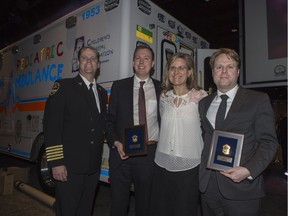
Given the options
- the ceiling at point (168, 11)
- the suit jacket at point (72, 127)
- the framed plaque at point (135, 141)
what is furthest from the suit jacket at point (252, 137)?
the ceiling at point (168, 11)

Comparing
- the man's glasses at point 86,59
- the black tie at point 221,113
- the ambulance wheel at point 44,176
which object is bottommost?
the ambulance wheel at point 44,176

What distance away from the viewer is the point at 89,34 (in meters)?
3.71

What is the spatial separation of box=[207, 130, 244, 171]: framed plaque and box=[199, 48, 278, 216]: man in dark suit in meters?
0.05

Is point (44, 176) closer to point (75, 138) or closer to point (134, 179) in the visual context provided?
point (75, 138)

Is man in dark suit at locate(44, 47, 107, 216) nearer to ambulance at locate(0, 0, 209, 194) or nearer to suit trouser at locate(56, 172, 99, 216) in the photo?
suit trouser at locate(56, 172, 99, 216)

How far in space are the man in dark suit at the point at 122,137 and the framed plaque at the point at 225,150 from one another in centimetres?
80

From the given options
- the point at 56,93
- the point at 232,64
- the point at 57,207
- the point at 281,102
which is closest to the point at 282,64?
the point at 232,64

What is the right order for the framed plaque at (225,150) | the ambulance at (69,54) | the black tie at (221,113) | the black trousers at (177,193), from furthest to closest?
the ambulance at (69,54) < the black trousers at (177,193) < the black tie at (221,113) < the framed plaque at (225,150)

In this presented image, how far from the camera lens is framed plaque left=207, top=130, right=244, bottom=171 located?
165 centimetres

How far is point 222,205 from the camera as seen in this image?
5.91ft

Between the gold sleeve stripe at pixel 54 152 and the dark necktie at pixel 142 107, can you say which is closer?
the gold sleeve stripe at pixel 54 152

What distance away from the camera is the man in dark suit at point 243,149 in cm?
167

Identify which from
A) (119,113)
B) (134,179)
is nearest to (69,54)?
(119,113)

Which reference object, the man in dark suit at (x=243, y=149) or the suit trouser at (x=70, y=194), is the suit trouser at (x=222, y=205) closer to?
the man in dark suit at (x=243, y=149)
